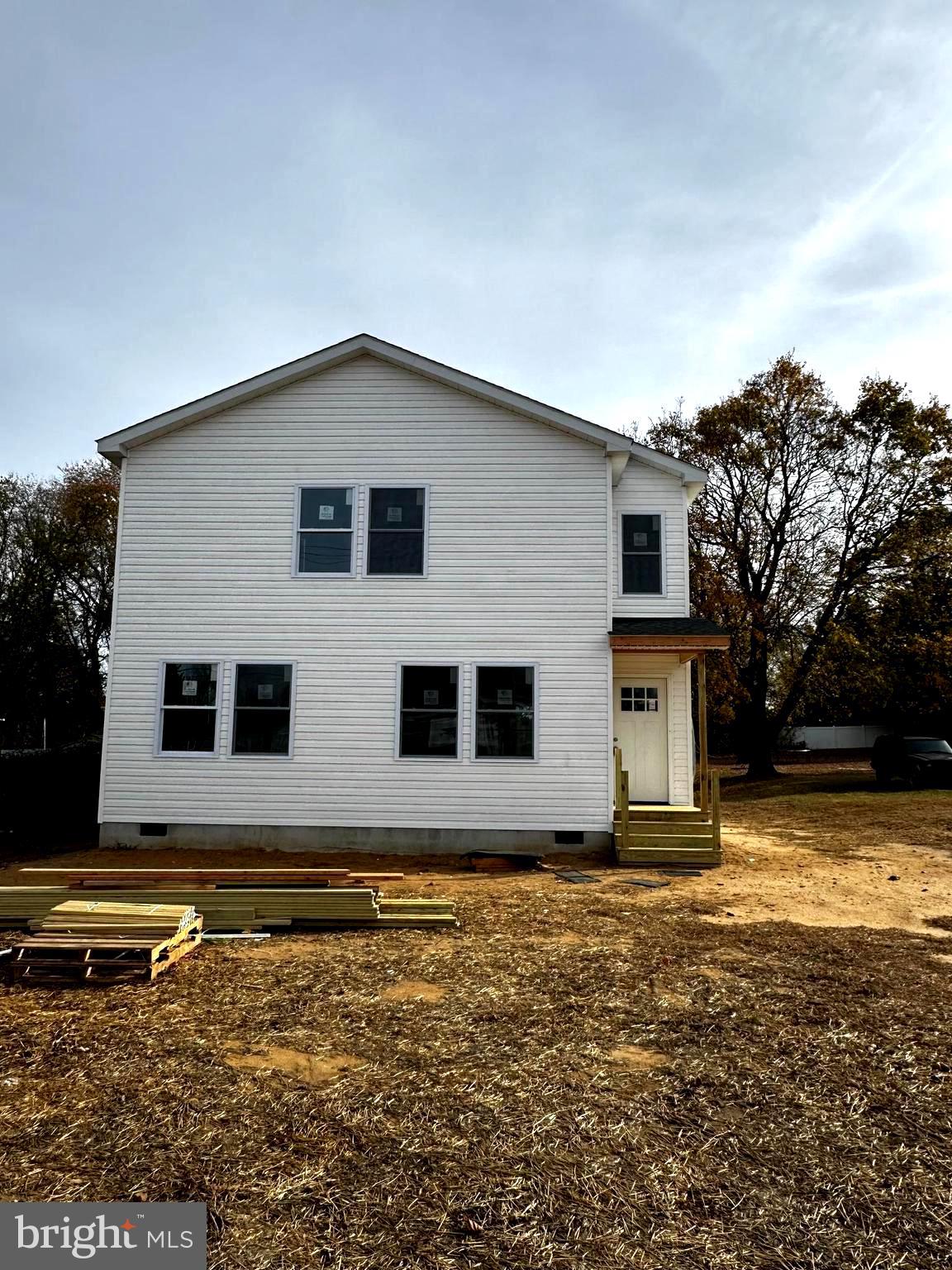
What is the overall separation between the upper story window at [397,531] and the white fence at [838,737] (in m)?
38.0

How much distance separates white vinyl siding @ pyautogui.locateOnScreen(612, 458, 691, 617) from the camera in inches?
553

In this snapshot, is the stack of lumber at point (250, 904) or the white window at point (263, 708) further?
the white window at point (263, 708)

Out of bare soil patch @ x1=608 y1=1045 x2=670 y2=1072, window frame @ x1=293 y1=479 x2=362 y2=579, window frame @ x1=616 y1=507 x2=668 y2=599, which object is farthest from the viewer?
window frame @ x1=616 y1=507 x2=668 y2=599

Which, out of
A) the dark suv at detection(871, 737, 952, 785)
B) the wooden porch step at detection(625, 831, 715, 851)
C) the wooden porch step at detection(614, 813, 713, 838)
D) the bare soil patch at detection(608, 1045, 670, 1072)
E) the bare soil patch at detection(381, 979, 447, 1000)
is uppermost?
the dark suv at detection(871, 737, 952, 785)

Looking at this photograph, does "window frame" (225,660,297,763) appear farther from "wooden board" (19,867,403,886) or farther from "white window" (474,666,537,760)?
"wooden board" (19,867,403,886)

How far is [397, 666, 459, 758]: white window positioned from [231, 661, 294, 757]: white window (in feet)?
6.10

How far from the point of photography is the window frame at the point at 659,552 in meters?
14.1

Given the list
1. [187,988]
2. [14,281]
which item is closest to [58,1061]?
[187,988]

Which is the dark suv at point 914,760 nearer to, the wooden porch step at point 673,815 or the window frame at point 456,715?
the wooden porch step at point 673,815

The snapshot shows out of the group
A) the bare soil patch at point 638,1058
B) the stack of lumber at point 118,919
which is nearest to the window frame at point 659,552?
the stack of lumber at point 118,919

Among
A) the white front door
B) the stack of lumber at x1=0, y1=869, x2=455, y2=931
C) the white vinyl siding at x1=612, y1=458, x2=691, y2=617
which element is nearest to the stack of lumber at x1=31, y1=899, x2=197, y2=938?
the stack of lumber at x1=0, y1=869, x2=455, y2=931

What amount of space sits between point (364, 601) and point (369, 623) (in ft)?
1.21

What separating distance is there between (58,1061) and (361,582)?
9010mm

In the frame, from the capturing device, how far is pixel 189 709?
1300cm
